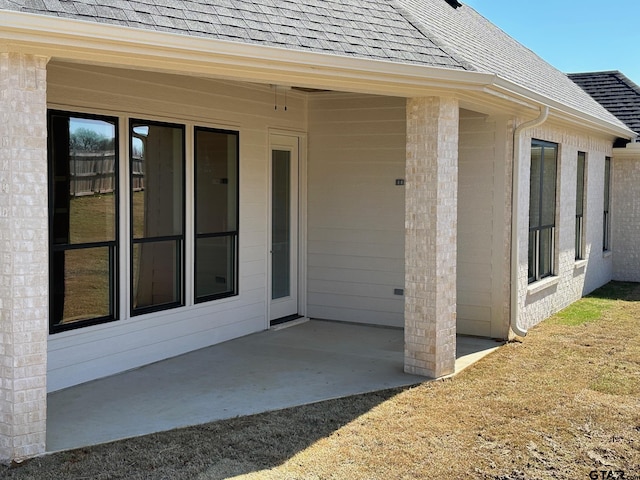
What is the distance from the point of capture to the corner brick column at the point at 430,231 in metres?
6.89

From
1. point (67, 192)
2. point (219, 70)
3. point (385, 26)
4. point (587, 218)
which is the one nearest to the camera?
point (219, 70)

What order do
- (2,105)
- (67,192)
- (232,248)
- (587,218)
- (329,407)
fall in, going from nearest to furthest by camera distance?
(2,105), (329,407), (67,192), (232,248), (587,218)

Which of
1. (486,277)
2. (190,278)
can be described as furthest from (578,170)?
(190,278)

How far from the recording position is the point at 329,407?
6.09 metres

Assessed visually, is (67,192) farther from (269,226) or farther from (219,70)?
(269,226)

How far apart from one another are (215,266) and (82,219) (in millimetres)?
2076

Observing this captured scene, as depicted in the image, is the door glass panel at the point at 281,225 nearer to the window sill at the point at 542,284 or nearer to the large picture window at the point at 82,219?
the large picture window at the point at 82,219

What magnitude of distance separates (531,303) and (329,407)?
14.6 ft

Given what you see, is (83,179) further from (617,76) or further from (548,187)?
(617,76)

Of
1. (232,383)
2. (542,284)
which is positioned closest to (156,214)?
(232,383)

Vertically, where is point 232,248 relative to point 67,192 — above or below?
below

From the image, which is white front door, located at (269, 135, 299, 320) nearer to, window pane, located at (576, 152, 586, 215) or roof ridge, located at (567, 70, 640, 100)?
window pane, located at (576, 152, 586, 215)

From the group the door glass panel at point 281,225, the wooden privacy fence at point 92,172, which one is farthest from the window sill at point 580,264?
the wooden privacy fence at point 92,172

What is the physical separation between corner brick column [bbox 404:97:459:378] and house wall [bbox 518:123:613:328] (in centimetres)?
224
